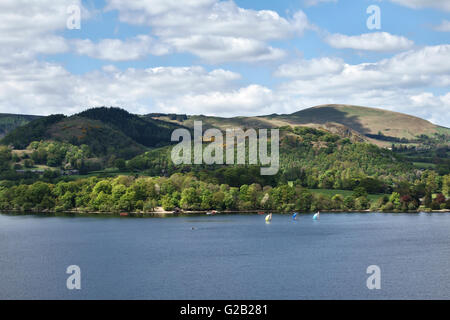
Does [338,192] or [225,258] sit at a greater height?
[338,192]

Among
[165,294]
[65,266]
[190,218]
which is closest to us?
[165,294]

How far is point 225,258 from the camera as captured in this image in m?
85.2

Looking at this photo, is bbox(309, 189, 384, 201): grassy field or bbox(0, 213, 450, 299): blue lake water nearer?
bbox(0, 213, 450, 299): blue lake water

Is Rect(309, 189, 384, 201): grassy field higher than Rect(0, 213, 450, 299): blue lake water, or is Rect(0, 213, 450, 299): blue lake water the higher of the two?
Rect(309, 189, 384, 201): grassy field

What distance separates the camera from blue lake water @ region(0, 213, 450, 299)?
65.8 meters

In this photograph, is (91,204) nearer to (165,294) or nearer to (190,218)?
(190,218)

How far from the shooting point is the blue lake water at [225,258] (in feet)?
216

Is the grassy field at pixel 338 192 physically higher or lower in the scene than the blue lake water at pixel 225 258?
higher

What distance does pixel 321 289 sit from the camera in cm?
6600

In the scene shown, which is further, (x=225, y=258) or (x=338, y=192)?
(x=338, y=192)

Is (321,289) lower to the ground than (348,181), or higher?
lower

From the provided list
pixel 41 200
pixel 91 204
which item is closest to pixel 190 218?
pixel 91 204
